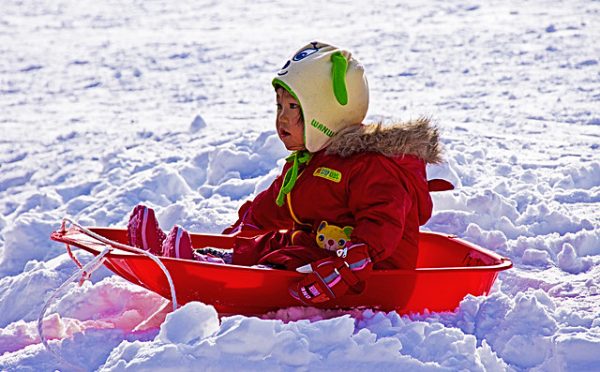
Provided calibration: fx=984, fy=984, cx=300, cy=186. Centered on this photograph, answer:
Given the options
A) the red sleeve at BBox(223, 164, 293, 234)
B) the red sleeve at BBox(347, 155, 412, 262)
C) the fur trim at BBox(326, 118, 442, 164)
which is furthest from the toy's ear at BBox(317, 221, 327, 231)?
the red sleeve at BBox(223, 164, 293, 234)

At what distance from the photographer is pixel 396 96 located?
306 inches

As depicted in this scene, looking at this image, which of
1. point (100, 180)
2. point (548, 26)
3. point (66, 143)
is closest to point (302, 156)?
point (100, 180)

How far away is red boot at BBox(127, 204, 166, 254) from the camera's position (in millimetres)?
3426

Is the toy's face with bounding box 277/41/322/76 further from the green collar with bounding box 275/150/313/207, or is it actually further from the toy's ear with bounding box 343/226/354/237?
the toy's ear with bounding box 343/226/354/237

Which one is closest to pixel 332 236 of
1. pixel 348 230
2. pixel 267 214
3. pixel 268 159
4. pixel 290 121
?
pixel 348 230

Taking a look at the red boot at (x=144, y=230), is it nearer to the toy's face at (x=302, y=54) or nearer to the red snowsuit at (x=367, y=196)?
the red snowsuit at (x=367, y=196)

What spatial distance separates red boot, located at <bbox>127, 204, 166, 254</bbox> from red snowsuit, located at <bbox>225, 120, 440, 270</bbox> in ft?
1.03

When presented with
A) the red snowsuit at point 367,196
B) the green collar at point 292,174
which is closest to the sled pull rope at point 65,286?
the red snowsuit at point 367,196

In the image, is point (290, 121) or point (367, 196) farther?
point (290, 121)

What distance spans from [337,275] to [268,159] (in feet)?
8.34

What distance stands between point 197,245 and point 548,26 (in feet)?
24.1

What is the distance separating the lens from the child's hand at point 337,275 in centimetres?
300

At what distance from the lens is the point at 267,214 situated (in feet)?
12.4

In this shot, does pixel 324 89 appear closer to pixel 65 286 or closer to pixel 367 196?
pixel 367 196
